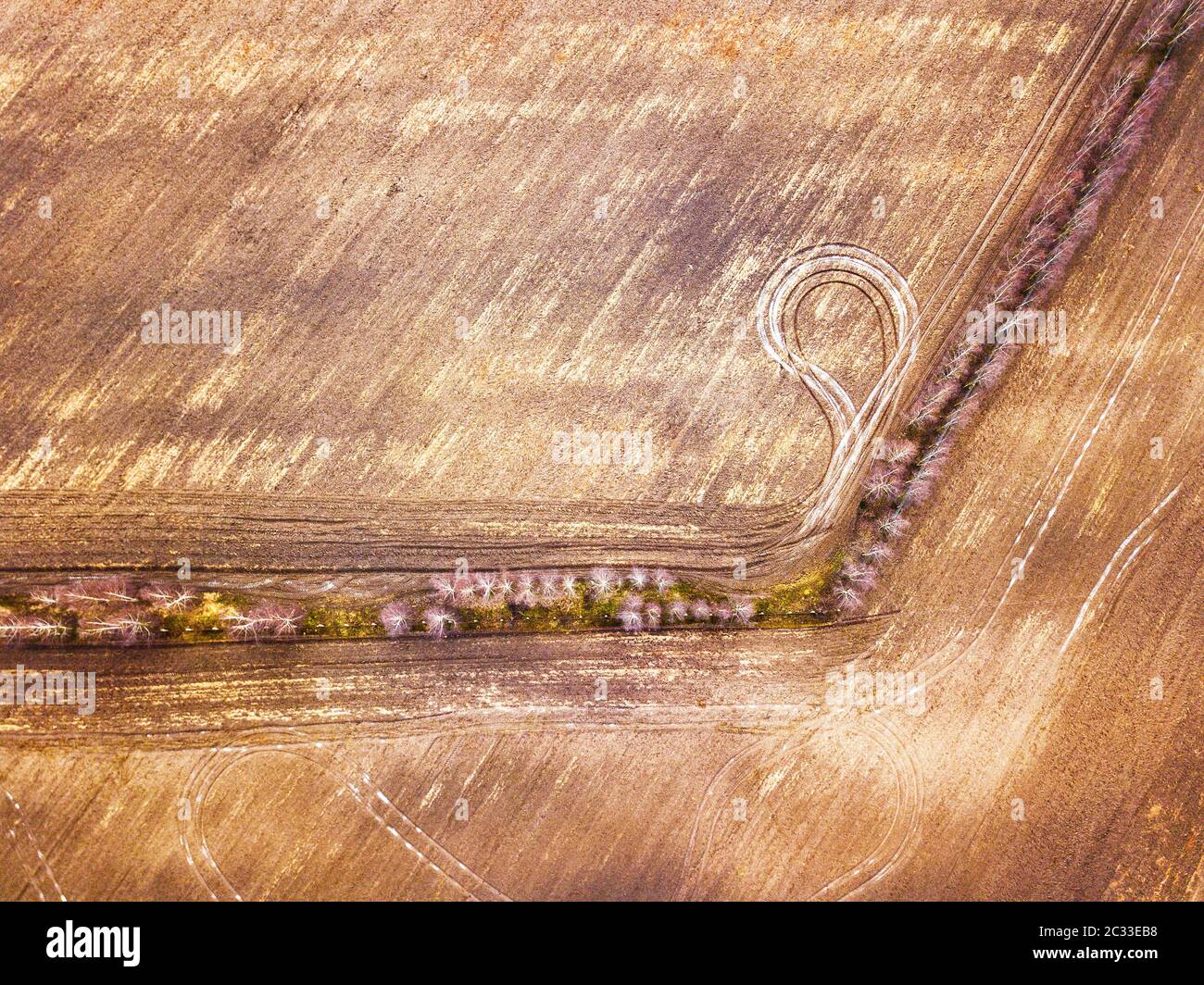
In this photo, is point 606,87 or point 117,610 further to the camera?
point 606,87

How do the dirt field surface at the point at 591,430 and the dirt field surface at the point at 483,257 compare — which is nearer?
the dirt field surface at the point at 591,430

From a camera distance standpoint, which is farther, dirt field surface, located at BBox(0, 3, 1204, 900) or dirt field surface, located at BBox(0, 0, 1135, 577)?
dirt field surface, located at BBox(0, 0, 1135, 577)

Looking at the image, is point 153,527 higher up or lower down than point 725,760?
higher up

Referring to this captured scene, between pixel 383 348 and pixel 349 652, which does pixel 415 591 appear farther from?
pixel 383 348

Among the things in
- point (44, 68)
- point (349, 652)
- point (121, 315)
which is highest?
point (44, 68)

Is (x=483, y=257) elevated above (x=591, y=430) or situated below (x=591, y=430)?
above

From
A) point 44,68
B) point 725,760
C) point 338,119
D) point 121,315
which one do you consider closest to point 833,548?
point 725,760

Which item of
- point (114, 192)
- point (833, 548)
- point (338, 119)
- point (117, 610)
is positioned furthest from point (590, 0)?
point (117, 610)
